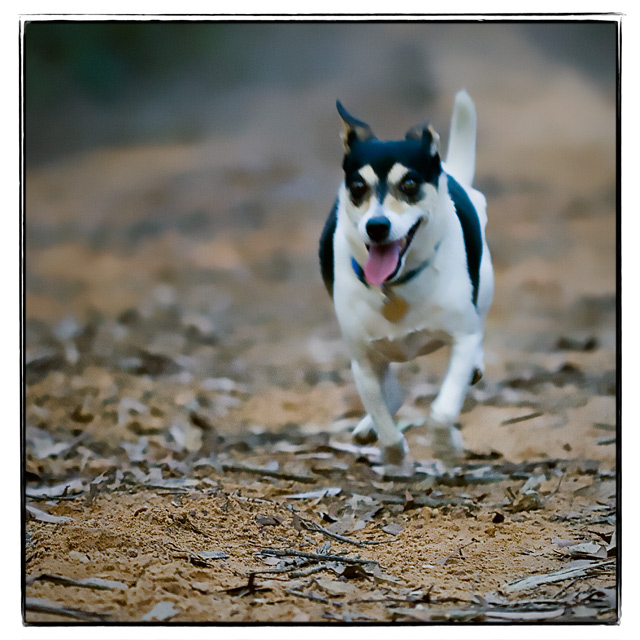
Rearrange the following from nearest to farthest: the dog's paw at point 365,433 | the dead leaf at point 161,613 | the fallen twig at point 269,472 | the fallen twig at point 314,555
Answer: the dead leaf at point 161,613 < the fallen twig at point 314,555 < the fallen twig at point 269,472 < the dog's paw at point 365,433

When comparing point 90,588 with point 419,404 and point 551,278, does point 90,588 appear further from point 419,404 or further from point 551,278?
point 551,278

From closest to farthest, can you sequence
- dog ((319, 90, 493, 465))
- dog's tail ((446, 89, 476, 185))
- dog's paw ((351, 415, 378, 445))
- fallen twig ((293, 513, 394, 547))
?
dog ((319, 90, 493, 465)) < fallen twig ((293, 513, 394, 547)) < dog's tail ((446, 89, 476, 185)) < dog's paw ((351, 415, 378, 445))

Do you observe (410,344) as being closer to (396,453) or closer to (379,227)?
(396,453)

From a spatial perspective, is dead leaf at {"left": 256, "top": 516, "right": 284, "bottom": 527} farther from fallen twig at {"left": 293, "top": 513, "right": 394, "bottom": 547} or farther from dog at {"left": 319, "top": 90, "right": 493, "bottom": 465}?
dog at {"left": 319, "top": 90, "right": 493, "bottom": 465}

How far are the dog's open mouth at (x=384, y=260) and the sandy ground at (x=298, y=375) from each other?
643mm

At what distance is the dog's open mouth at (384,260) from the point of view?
265 centimetres

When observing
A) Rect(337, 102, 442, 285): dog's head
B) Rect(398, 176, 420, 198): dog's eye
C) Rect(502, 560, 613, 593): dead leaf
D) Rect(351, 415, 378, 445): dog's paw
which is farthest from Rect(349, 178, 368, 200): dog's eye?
Rect(502, 560, 613, 593): dead leaf

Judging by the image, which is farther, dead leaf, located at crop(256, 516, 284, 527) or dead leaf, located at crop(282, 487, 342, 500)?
dead leaf, located at crop(282, 487, 342, 500)

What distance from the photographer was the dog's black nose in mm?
2543

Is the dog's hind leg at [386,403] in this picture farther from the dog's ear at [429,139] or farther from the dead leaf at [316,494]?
the dog's ear at [429,139]

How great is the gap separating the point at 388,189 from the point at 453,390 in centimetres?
69

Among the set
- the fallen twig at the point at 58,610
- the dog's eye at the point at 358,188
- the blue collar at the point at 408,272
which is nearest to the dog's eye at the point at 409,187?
the dog's eye at the point at 358,188

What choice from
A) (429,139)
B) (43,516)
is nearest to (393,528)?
(43,516)

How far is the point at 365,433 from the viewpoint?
11.0 feet
